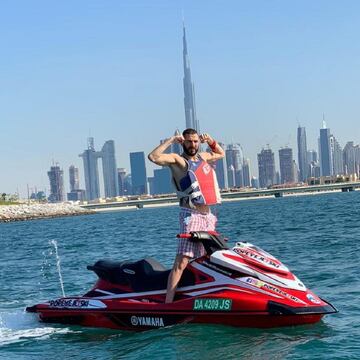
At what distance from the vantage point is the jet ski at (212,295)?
715 centimetres

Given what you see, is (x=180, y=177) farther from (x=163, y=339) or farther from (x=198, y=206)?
(x=163, y=339)

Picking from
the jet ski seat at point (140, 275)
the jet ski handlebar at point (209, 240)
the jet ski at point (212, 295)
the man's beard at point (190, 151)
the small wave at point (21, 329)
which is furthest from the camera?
the small wave at point (21, 329)

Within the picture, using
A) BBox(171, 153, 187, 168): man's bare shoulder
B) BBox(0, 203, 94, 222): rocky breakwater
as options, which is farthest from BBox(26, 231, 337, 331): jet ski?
BBox(0, 203, 94, 222): rocky breakwater

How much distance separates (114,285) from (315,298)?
2287 millimetres

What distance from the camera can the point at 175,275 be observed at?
24.8 ft

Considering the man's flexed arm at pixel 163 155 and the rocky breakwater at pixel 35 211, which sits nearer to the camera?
the man's flexed arm at pixel 163 155

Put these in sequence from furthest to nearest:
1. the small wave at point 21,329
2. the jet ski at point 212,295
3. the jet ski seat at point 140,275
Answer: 1. the small wave at point 21,329
2. the jet ski seat at point 140,275
3. the jet ski at point 212,295

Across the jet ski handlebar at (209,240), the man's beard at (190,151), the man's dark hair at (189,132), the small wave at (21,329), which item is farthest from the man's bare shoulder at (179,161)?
the small wave at (21,329)

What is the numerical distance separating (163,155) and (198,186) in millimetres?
511

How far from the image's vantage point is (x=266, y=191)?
5212 inches

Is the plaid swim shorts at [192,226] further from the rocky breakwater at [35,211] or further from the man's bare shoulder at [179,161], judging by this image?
the rocky breakwater at [35,211]

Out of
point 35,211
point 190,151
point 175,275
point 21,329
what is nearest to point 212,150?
point 190,151

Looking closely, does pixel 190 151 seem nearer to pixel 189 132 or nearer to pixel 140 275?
pixel 189 132

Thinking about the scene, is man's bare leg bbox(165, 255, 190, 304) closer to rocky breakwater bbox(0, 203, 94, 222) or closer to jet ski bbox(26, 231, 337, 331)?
jet ski bbox(26, 231, 337, 331)
